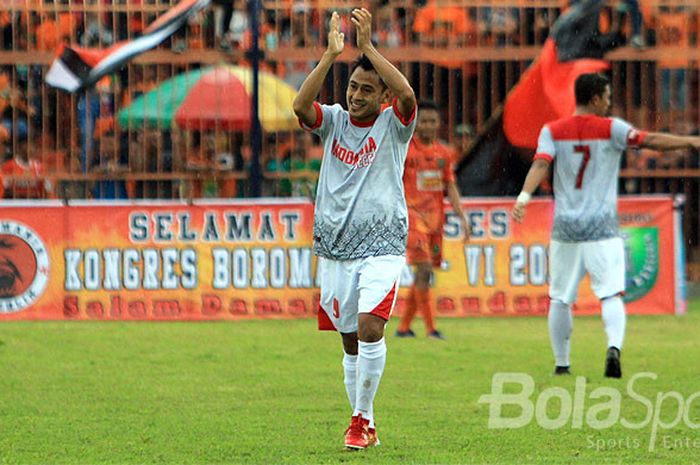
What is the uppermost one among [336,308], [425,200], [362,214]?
[362,214]

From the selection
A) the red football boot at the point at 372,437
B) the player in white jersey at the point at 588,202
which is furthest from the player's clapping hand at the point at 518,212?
the red football boot at the point at 372,437

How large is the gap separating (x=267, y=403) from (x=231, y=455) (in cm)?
234

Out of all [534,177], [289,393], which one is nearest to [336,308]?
[289,393]

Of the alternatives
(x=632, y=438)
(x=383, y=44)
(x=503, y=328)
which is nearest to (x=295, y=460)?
(x=632, y=438)

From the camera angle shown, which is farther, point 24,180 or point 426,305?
point 24,180

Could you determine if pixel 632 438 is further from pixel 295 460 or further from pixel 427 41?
pixel 427 41

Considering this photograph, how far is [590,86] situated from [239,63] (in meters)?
7.24

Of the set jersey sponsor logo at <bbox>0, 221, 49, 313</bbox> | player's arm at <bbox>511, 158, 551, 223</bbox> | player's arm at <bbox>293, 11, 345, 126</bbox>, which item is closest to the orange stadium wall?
jersey sponsor logo at <bbox>0, 221, 49, 313</bbox>

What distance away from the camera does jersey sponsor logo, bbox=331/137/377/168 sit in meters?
8.68

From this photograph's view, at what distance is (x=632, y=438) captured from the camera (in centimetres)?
892

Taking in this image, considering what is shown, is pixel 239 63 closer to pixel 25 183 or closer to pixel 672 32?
pixel 25 183

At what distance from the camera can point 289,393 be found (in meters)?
11.2

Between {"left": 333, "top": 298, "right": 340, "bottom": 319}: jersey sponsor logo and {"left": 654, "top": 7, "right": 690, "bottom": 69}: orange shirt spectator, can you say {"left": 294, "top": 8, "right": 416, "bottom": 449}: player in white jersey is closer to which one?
{"left": 333, "top": 298, "right": 340, "bottom": 319}: jersey sponsor logo

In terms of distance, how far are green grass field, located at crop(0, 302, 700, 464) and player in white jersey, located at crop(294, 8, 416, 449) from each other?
1.60 ft
